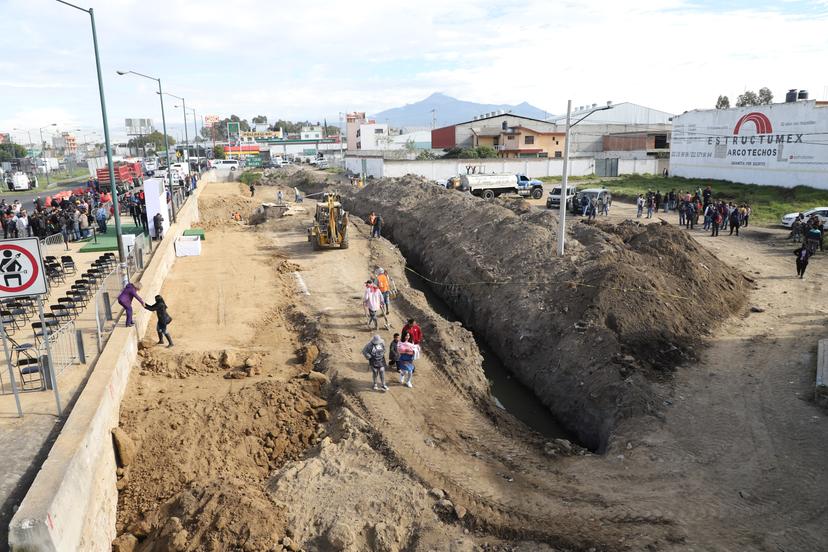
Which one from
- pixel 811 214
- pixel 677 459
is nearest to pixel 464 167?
pixel 811 214

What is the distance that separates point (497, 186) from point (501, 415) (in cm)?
3411

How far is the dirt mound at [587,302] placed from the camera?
15.0 metres

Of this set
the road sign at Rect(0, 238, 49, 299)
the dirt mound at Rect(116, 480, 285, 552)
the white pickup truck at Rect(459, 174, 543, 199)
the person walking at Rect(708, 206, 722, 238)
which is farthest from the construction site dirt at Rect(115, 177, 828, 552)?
the white pickup truck at Rect(459, 174, 543, 199)

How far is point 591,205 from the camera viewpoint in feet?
115

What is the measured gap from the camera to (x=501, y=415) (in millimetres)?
14172

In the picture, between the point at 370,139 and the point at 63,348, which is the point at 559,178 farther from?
the point at 63,348

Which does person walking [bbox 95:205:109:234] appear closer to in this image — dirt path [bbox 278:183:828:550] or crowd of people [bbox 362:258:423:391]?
dirt path [bbox 278:183:828:550]

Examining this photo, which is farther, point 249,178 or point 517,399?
point 249,178

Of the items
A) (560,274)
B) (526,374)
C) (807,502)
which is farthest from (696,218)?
(807,502)

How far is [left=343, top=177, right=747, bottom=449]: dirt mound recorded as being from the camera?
49.1ft

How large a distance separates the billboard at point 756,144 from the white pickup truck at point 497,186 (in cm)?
1610

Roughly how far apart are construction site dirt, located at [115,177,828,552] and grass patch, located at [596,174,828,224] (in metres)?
15.5

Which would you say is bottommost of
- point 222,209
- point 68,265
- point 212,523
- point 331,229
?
point 212,523

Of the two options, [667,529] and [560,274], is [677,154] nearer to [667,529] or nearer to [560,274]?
[560,274]
